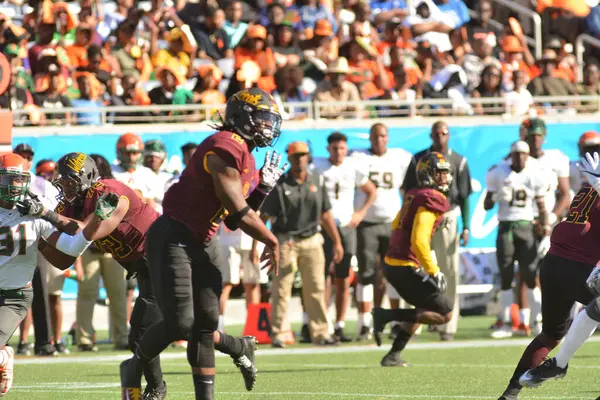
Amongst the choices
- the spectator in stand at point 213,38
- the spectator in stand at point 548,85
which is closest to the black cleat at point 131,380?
the spectator in stand at point 213,38

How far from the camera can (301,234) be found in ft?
45.1

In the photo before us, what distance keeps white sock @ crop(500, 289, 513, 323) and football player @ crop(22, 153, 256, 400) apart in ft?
21.6

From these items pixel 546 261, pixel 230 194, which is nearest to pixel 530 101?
pixel 546 261

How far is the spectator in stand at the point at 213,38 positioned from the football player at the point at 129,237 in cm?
1164

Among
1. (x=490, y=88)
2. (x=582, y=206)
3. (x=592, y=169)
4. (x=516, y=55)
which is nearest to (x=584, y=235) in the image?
(x=582, y=206)

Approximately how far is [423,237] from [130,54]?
9.77m

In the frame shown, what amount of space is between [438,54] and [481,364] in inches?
436

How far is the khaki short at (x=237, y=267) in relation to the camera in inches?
562

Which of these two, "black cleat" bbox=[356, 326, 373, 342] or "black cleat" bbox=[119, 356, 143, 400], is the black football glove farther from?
"black cleat" bbox=[356, 326, 373, 342]

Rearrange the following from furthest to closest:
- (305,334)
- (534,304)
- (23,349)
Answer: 1. (534,304)
2. (305,334)
3. (23,349)

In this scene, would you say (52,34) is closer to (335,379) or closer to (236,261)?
(236,261)

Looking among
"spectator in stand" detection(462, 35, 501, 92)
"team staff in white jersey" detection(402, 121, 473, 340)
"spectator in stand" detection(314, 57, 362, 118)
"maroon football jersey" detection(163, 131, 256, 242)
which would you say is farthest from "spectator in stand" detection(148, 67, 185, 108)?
"maroon football jersey" detection(163, 131, 256, 242)

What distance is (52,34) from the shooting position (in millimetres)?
18891

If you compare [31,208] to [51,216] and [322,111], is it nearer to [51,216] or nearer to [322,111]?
[51,216]
